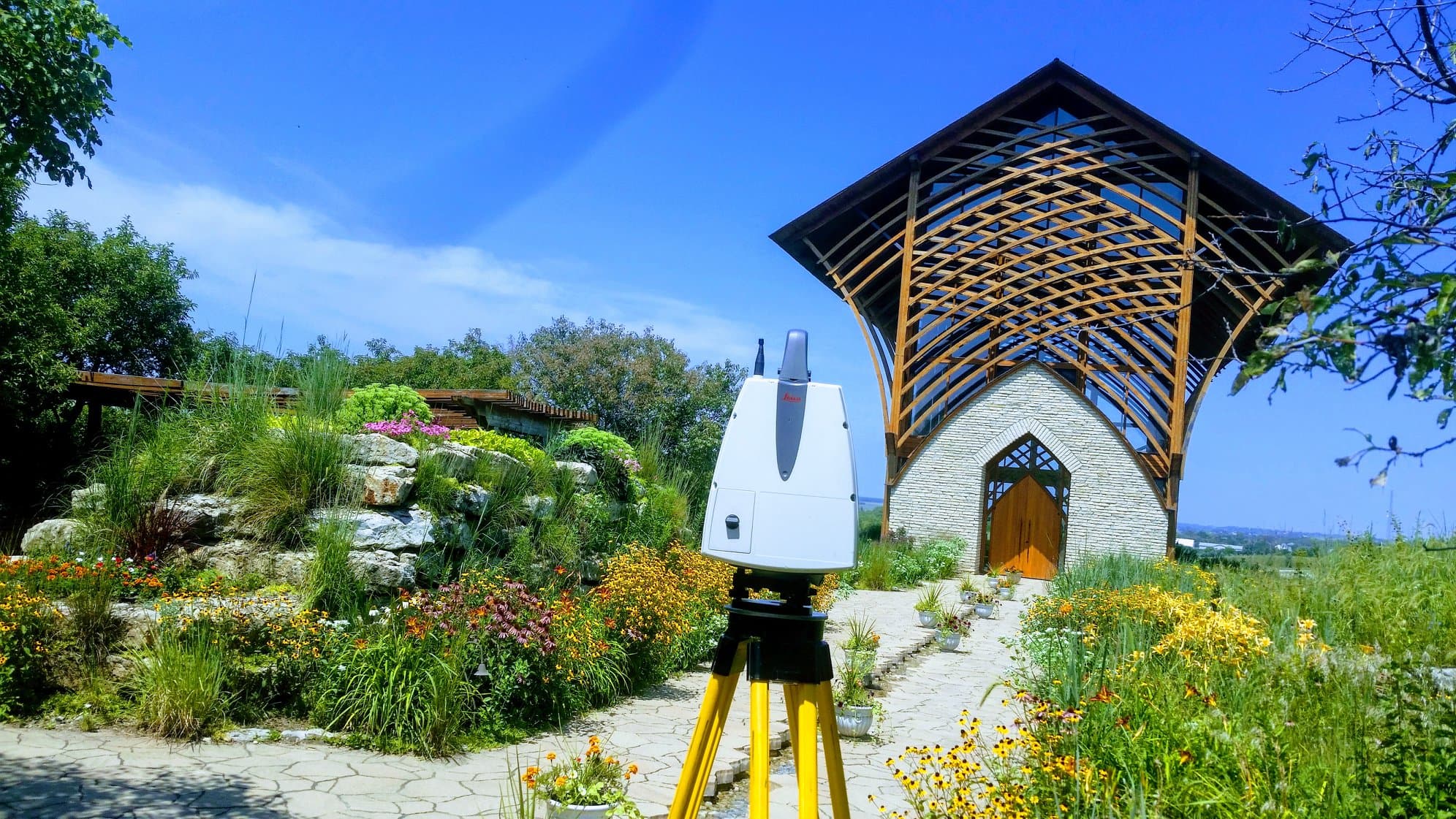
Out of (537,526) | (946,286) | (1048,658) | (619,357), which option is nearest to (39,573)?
(537,526)

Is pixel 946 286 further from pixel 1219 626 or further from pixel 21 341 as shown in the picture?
pixel 21 341

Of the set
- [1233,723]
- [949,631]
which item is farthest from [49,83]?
[949,631]

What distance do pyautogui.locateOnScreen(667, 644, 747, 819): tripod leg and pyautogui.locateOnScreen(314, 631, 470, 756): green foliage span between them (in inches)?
116

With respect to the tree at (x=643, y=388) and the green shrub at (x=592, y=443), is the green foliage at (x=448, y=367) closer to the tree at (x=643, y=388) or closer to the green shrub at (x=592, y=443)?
the tree at (x=643, y=388)

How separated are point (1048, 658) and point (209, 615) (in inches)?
185

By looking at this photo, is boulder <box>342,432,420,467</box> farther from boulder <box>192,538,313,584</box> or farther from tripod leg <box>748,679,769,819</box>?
tripod leg <box>748,679,769,819</box>

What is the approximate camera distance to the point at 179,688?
15.3 ft

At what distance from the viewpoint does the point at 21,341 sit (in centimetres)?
1210

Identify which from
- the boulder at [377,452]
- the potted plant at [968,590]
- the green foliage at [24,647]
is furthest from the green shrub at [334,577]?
the potted plant at [968,590]

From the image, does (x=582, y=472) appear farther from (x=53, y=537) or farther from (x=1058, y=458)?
(x=1058, y=458)

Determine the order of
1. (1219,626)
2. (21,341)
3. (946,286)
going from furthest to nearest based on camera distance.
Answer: (946,286) → (21,341) → (1219,626)

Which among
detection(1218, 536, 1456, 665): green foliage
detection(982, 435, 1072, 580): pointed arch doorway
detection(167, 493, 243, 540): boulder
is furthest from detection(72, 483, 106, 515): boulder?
detection(982, 435, 1072, 580): pointed arch doorway

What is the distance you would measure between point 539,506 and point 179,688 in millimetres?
2951

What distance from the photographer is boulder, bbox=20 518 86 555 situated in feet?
19.4
